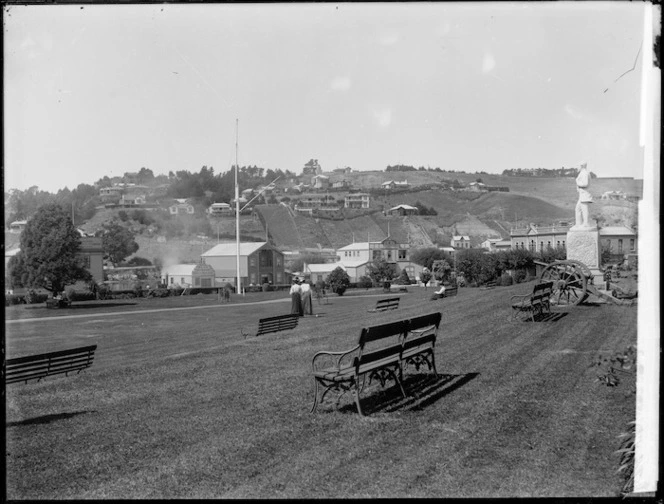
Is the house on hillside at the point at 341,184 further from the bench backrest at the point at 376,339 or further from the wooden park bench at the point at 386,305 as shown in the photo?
the bench backrest at the point at 376,339

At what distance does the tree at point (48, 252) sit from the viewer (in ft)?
26.9

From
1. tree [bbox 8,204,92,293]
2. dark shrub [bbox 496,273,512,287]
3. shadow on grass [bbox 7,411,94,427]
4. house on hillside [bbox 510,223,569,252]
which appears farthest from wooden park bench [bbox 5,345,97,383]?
dark shrub [bbox 496,273,512,287]

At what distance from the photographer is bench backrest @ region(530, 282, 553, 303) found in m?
10.2

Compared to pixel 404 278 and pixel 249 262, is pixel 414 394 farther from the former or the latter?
pixel 404 278

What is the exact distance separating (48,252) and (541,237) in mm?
11310

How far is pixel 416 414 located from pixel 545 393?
51.8 inches

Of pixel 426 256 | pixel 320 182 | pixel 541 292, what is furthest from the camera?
pixel 426 256

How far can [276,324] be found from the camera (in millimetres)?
11664

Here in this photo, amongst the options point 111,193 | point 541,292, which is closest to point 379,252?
point 541,292

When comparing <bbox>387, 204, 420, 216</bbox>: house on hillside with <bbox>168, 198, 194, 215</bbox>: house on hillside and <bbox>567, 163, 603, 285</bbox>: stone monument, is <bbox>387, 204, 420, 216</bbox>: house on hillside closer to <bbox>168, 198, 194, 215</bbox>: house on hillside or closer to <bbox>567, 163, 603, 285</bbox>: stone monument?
<bbox>567, 163, 603, 285</bbox>: stone monument

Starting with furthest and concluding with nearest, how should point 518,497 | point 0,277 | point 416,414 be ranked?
point 416,414 → point 518,497 → point 0,277

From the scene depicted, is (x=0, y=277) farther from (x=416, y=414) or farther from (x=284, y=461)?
(x=416, y=414)

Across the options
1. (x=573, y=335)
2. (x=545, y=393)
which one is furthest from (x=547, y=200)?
(x=545, y=393)

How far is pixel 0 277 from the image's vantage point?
3.54 m
